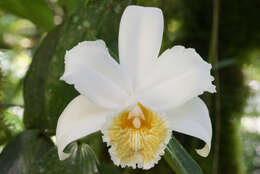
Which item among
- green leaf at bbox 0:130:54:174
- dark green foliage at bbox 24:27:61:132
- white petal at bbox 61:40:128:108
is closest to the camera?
white petal at bbox 61:40:128:108

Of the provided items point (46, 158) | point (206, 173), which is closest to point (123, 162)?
point (46, 158)

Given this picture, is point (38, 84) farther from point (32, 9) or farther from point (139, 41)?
point (139, 41)

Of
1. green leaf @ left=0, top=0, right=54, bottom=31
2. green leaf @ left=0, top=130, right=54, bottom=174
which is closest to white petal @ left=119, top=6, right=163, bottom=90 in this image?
green leaf @ left=0, top=130, right=54, bottom=174

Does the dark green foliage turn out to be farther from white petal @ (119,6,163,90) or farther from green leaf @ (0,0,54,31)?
white petal @ (119,6,163,90)

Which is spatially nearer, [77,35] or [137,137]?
[137,137]

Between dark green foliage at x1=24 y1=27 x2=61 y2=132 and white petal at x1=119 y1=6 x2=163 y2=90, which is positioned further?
dark green foliage at x1=24 y1=27 x2=61 y2=132

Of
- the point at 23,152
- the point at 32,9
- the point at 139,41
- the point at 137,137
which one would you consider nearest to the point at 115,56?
the point at 139,41
